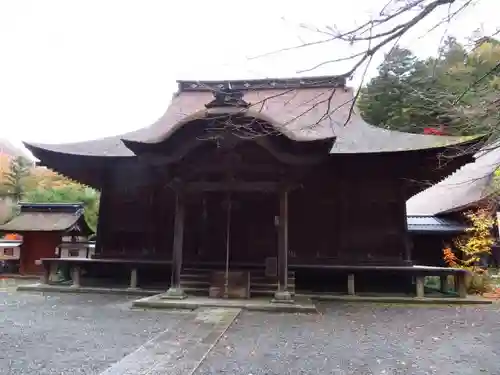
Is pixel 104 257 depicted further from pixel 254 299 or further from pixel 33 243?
pixel 33 243

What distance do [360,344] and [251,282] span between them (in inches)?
155

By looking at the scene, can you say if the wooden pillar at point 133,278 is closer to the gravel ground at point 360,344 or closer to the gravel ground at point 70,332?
the gravel ground at point 70,332

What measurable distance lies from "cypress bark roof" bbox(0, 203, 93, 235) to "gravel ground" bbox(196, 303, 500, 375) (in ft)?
36.2

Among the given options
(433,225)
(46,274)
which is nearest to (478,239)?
(433,225)

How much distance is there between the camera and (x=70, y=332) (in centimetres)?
513

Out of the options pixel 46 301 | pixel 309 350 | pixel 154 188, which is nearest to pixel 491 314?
pixel 309 350

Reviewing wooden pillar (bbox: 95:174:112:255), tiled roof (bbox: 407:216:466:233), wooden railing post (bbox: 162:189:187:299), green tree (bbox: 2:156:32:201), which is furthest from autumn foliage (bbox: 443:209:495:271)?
green tree (bbox: 2:156:32:201)

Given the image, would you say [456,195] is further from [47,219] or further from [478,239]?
[47,219]

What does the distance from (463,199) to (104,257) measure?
13.2 metres

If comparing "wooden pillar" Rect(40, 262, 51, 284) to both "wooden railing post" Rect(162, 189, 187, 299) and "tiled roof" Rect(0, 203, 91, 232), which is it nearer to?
"wooden railing post" Rect(162, 189, 187, 299)

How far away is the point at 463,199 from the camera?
15203mm

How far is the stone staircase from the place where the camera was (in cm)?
823

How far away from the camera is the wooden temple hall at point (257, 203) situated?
7.62 m

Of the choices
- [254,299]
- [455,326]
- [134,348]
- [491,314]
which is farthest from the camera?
[254,299]
